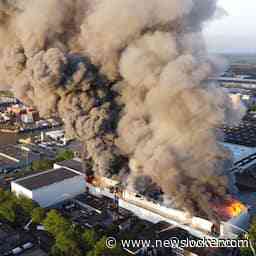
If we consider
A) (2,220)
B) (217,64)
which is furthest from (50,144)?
(217,64)

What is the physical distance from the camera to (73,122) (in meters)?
16.2

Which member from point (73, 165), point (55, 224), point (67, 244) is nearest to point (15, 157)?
point (73, 165)

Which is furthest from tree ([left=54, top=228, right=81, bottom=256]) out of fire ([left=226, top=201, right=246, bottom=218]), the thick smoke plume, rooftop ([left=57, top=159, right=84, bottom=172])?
rooftop ([left=57, top=159, right=84, bottom=172])

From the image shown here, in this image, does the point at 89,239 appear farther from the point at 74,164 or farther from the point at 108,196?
the point at 74,164

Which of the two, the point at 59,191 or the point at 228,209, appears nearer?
the point at 228,209

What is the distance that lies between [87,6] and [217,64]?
18.9 ft

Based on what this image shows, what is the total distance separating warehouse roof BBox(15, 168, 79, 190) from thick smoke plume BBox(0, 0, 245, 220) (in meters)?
3.72

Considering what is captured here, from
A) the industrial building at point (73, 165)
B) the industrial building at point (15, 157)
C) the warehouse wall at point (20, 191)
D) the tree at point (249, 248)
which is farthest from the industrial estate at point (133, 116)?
the industrial building at point (15, 157)

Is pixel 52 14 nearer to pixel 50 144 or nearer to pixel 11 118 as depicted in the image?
pixel 50 144

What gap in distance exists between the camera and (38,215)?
1656cm

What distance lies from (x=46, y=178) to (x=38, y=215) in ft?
11.9

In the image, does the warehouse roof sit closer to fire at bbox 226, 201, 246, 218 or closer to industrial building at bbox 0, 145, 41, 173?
industrial building at bbox 0, 145, 41, 173

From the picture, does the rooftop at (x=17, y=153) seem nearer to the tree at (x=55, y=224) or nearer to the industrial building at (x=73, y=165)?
the industrial building at (x=73, y=165)

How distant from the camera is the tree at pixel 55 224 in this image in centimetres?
1513
